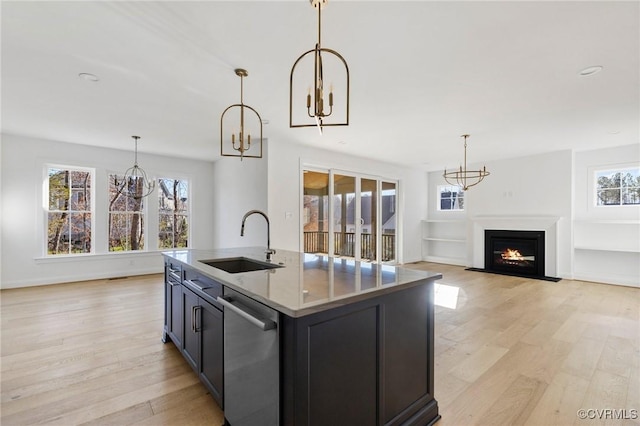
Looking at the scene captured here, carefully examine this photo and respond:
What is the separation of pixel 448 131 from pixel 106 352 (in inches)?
201

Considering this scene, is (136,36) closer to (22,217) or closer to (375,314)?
(375,314)

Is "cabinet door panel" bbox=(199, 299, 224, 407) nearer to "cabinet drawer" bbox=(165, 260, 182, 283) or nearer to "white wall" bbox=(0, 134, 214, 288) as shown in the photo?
"cabinet drawer" bbox=(165, 260, 182, 283)

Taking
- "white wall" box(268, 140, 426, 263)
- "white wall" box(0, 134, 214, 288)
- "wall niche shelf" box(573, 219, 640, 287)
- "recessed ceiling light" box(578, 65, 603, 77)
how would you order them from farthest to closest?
"wall niche shelf" box(573, 219, 640, 287) → "white wall" box(268, 140, 426, 263) → "white wall" box(0, 134, 214, 288) → "recessed ceiling light" box(578, 65, 603, 77)

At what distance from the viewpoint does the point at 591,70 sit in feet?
8.98

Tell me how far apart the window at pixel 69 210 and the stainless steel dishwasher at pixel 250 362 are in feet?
18.8

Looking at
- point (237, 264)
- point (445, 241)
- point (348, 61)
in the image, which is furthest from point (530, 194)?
point (237, 264)

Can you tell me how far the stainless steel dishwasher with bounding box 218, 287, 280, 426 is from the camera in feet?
4.35

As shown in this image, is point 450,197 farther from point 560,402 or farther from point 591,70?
point 560,402

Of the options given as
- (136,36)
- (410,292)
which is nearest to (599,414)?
(410,292)

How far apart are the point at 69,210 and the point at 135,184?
121cm

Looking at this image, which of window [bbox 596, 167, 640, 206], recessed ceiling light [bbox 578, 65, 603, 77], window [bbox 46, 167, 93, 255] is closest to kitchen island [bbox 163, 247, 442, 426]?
recessed ceiling light [bbox 578, 65, 603, 77]

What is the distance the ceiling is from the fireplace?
2.44m

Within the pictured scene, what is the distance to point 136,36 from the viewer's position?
2254 millimetres

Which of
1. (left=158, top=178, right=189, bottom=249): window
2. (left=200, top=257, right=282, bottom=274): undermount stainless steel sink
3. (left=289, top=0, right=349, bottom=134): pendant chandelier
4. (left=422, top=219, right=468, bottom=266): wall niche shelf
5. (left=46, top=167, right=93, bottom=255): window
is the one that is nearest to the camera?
(left=289, top=0, right=349, bottom=134): pendant chandelier
